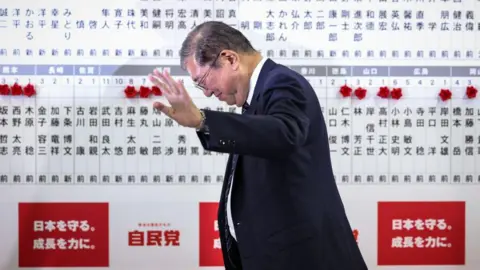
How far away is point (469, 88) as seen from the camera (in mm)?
2158

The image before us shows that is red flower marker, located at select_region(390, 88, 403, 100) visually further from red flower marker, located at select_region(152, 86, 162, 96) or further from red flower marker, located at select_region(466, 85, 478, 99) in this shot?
red flower marker, located at select_region(152, 86, 162, 96)

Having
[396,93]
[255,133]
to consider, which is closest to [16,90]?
[255,133]

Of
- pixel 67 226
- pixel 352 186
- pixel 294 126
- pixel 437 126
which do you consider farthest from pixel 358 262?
pixel 67 226

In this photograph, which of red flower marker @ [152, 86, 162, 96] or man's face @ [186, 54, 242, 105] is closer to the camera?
man's face @ [186, 54, 242, 105]

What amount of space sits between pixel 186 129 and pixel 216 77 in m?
0.78

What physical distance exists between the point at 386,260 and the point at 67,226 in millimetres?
1226

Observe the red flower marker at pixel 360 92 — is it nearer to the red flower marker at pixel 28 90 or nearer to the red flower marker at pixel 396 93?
the red flower marker at pixel 396 93

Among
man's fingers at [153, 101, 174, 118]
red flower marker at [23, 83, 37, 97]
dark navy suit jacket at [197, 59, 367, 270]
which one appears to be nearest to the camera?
man's fingers at [153, 101, 174, 118]

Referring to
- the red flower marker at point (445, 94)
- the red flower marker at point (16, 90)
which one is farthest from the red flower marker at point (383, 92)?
the red flower marker at point (16, 90)

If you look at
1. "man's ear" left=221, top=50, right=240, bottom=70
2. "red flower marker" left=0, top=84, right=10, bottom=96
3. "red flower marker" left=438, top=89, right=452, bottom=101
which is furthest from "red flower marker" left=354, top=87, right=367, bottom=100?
"red flower marker" left=0, top=84, right=10, bottom=96

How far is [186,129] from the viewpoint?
2.14 meters

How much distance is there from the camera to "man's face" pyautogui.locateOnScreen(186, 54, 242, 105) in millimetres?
1368

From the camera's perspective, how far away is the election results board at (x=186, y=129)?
211 centimetres

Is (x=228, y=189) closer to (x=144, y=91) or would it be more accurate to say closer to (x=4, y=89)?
(x=144, y=91)
